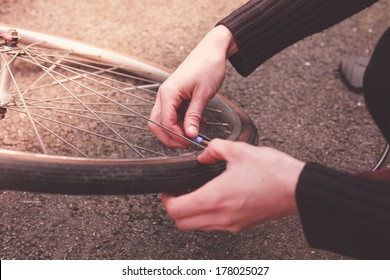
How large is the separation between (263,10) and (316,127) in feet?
2.11

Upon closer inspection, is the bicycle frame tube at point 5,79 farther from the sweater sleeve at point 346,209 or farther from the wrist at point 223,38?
the sweater sleeve at point 346,209

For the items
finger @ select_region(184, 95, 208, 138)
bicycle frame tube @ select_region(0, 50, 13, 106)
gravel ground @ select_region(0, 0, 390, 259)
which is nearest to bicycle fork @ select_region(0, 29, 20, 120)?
bicycle frame tube @ select_region(0, 50, 13, 106)

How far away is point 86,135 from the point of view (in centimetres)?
129

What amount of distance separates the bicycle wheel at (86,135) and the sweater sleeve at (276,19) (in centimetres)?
18

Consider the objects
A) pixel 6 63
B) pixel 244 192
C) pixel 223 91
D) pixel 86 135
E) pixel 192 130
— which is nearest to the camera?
pixel 244 192

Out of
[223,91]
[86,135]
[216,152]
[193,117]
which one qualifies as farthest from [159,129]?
[223,91]

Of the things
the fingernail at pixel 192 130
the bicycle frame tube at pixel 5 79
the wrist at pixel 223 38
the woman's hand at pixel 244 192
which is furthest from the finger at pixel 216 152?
the bicycle frame tube at pixel 5 79

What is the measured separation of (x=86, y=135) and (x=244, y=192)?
0.73 m

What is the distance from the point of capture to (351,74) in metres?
1.64

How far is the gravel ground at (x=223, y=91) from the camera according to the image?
1.04 metres

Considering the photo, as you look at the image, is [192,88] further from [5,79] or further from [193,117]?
→ [5,79]

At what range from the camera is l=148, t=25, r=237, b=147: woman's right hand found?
87 centimetres

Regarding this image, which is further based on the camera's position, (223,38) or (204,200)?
(223,38)
